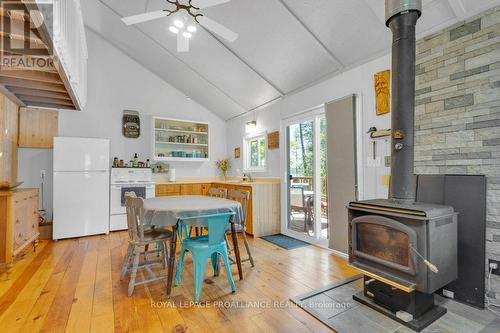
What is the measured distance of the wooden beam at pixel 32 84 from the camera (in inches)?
123

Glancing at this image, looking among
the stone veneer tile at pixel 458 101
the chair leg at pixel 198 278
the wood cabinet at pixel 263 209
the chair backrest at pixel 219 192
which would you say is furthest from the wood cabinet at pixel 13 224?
the stone veneer tile at pixel 458 101

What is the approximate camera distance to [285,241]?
3961 mm

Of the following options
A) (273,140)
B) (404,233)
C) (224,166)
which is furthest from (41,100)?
(404,233)

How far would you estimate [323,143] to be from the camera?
3732 millimetres

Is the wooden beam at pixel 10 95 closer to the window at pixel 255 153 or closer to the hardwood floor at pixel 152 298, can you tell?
the hardwood floor at pixel 152 298

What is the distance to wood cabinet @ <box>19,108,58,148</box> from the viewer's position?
4.18 m

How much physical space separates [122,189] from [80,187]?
2.14ft

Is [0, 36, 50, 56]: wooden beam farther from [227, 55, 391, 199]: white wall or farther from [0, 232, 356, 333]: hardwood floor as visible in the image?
[227, 55, 391, 199]: white wall

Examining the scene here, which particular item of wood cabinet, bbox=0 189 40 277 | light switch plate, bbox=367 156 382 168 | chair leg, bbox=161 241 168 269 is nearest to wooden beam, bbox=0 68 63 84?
wood cabinet, bbox=0 189 40 277

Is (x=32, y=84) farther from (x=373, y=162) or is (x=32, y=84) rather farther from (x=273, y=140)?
(x=373, y=162)

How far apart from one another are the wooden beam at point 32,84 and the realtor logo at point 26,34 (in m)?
0.61

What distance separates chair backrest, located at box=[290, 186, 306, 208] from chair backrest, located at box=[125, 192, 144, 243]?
263cm

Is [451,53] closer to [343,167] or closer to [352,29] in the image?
[352,29]

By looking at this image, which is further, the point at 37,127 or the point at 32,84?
the point at 37,127
